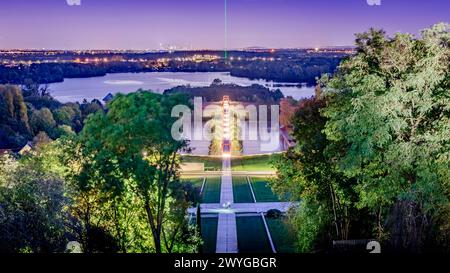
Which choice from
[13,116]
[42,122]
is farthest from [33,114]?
[13,116]

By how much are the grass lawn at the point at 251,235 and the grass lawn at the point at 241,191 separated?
1745 millimetres

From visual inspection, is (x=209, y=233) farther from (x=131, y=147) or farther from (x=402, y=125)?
(x=402, y=125)

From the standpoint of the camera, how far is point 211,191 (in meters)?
16.1

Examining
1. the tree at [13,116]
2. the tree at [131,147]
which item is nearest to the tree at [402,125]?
the tree at [131,147]

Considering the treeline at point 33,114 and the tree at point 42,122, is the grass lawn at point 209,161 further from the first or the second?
the tree at point 42,122

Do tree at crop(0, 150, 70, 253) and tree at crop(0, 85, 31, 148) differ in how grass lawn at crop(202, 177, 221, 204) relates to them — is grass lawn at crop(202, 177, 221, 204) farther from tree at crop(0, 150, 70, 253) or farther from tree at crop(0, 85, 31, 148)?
tree at crop(0, 150, 70, 253)

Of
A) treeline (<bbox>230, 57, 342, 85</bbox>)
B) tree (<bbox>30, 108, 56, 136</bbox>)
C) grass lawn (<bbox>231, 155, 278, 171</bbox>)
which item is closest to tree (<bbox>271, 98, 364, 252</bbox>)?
treeline (<bbox>230, 57, 342, 85</bbox>)

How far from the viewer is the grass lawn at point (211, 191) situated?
50.1 feet

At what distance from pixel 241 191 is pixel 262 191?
2.67 ft

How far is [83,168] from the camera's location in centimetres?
783

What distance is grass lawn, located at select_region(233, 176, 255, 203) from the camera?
15.9m
